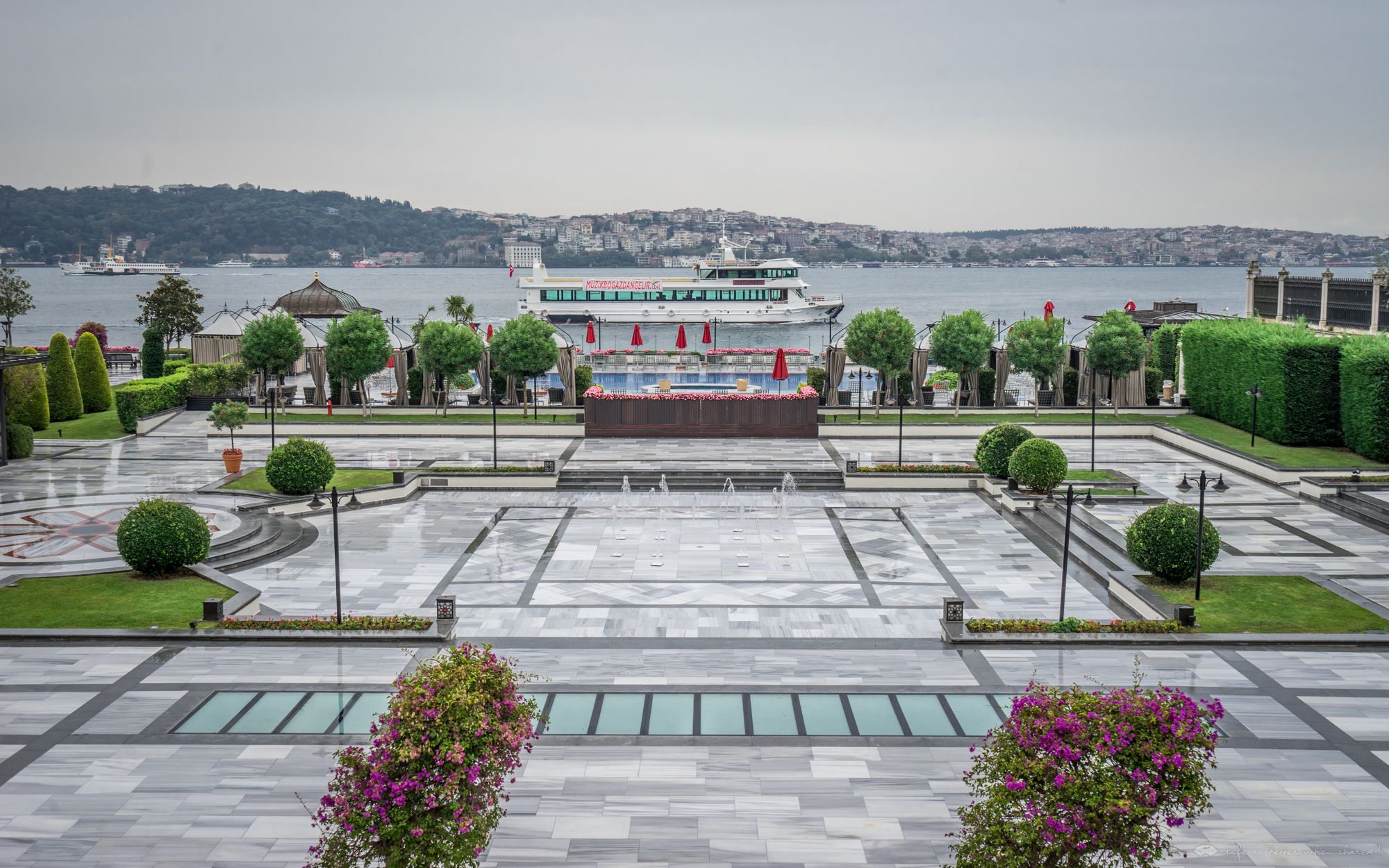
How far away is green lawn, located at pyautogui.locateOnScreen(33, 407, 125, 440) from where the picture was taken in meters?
33.9

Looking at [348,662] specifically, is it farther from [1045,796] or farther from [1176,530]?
[1176,530]

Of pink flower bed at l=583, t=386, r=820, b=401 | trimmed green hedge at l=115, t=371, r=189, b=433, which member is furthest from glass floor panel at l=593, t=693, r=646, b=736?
trimmed green hedge at l=115, t=371, r=189, b=433

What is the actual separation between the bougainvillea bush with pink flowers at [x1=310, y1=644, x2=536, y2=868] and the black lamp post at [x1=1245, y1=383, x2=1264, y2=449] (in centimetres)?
2666

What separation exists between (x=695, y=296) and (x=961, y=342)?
51.2m

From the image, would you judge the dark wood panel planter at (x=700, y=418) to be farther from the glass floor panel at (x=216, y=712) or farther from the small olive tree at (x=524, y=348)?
the glass floor panel at (x=216, y=712)

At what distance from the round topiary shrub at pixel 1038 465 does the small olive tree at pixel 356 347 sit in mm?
20565

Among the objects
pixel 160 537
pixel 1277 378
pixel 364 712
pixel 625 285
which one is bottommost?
pixel 364 712

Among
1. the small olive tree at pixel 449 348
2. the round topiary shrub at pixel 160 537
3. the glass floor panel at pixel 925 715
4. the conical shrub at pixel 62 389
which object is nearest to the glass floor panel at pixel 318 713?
the round topiary shrub at pixel 160 537

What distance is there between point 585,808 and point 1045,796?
5.10 m

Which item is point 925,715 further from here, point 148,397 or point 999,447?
point 148,397

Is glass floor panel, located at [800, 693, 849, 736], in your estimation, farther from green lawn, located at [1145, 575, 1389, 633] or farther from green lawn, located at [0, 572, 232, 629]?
green lawn, located at [0, 572, 232, 629]

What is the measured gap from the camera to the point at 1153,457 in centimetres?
3069

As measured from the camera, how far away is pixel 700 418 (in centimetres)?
3309

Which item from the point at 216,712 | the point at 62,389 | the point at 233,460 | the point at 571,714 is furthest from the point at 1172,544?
the point at 62,389
